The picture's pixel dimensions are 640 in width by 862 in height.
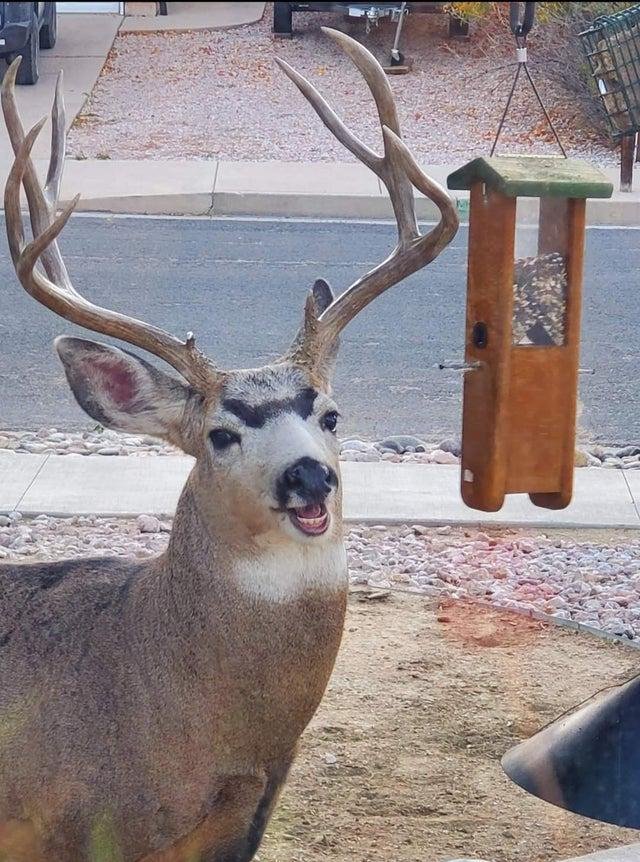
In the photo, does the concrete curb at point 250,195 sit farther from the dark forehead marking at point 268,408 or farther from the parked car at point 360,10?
the dark forehead marking at point 268,408

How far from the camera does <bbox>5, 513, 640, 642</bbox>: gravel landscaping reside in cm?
602

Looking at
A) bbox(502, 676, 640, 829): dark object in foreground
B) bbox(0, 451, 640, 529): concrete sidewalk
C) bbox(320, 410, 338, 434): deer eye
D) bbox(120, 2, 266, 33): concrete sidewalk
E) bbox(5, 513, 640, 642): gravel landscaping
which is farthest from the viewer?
bbox(120, 2, 266, 33): concrete sidewalk

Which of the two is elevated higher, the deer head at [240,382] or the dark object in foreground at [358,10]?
the deer head at [240,382]

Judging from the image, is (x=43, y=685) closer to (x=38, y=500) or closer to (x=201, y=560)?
(x=201, y=560)

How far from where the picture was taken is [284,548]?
3.64 m

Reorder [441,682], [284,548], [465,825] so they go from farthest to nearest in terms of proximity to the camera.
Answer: [441,682] → [465,825] → [284,548]

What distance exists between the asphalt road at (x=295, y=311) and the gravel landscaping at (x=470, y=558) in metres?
1.66

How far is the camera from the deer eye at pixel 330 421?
149 inches

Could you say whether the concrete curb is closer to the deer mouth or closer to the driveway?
the driveway

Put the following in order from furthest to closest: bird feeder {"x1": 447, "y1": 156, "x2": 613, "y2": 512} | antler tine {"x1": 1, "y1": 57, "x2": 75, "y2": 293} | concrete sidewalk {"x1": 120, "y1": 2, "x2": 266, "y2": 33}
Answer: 1. concrete sidewalk {"x1": 120, "y1": 2, "x2": 266, "y2": 33}
2. bird feeder {"x1": 447, "y1": 156, "x2": 613, "y2": 512}
3. antler tine {"x1": 1, "y1": 57, "x2": 75, "y2": 293}

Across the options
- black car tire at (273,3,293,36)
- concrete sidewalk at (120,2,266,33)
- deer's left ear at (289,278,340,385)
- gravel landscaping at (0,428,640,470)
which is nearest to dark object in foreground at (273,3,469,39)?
black car tire at (273,3,293,36)

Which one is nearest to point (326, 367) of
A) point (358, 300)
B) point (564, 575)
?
point (358, 300)

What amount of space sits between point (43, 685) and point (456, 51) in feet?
61.8

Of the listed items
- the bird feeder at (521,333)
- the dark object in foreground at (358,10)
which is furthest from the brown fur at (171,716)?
the dark object in foreground at (358,10)
